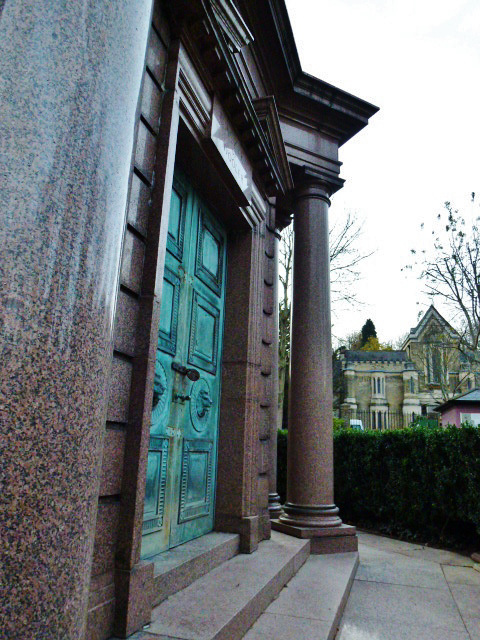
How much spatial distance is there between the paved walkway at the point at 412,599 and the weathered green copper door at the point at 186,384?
4.67ft

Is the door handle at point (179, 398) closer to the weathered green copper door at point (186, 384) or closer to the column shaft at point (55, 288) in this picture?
the weathered green copper door at point (186, 384)

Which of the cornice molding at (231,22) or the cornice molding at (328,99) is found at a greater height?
the cornice molding at (328,99)

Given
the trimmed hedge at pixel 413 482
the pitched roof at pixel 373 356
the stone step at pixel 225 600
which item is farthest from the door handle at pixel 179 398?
the pitched roof at pixel 373 356

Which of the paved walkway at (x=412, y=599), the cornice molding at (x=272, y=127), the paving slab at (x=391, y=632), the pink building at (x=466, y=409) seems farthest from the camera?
the pink building at (x=466, y=409)

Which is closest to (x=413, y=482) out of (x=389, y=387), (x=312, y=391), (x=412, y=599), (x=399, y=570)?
(x=399, y=570)

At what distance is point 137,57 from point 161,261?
3.85 feet

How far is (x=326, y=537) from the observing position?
535 centimetres

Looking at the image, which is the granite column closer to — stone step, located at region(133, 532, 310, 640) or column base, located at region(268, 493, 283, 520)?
column base, located at region(268, 493, 283, 520)

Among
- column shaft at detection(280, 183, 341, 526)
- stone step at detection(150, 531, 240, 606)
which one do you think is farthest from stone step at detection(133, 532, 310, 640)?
column shaft at detection(280, 183, 341, 526)

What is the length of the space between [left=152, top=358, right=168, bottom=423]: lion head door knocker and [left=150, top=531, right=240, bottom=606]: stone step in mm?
909

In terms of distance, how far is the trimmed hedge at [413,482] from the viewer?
7.01m

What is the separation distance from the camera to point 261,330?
4.98m

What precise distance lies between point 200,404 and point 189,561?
4.29ft

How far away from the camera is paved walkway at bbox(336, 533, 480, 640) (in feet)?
11.3
